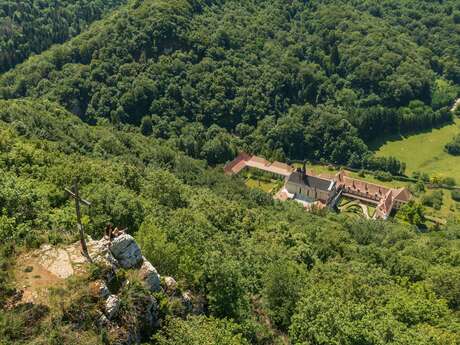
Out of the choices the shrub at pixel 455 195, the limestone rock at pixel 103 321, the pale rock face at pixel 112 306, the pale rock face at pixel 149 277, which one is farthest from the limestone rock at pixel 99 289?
the shrub at pixel 455 195

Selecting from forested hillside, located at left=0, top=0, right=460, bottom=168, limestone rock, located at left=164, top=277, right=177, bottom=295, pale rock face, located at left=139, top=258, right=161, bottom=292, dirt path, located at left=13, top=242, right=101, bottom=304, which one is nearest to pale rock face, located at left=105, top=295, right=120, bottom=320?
dirt path, located at left=13, top=242, right=101, bottom=304

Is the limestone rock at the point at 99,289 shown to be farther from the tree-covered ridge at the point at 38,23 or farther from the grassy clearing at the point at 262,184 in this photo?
the tree-covered ridge at the point at 38,23

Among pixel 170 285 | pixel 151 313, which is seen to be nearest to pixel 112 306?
pixel 151 313

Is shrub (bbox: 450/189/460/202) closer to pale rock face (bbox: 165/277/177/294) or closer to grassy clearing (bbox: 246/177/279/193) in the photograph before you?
grassy clearing (bbox: 246/177/279/193)

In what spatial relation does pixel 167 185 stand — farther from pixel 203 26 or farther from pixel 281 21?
pixel 281 21

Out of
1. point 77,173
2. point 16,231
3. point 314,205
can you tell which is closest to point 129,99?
point 314,205
